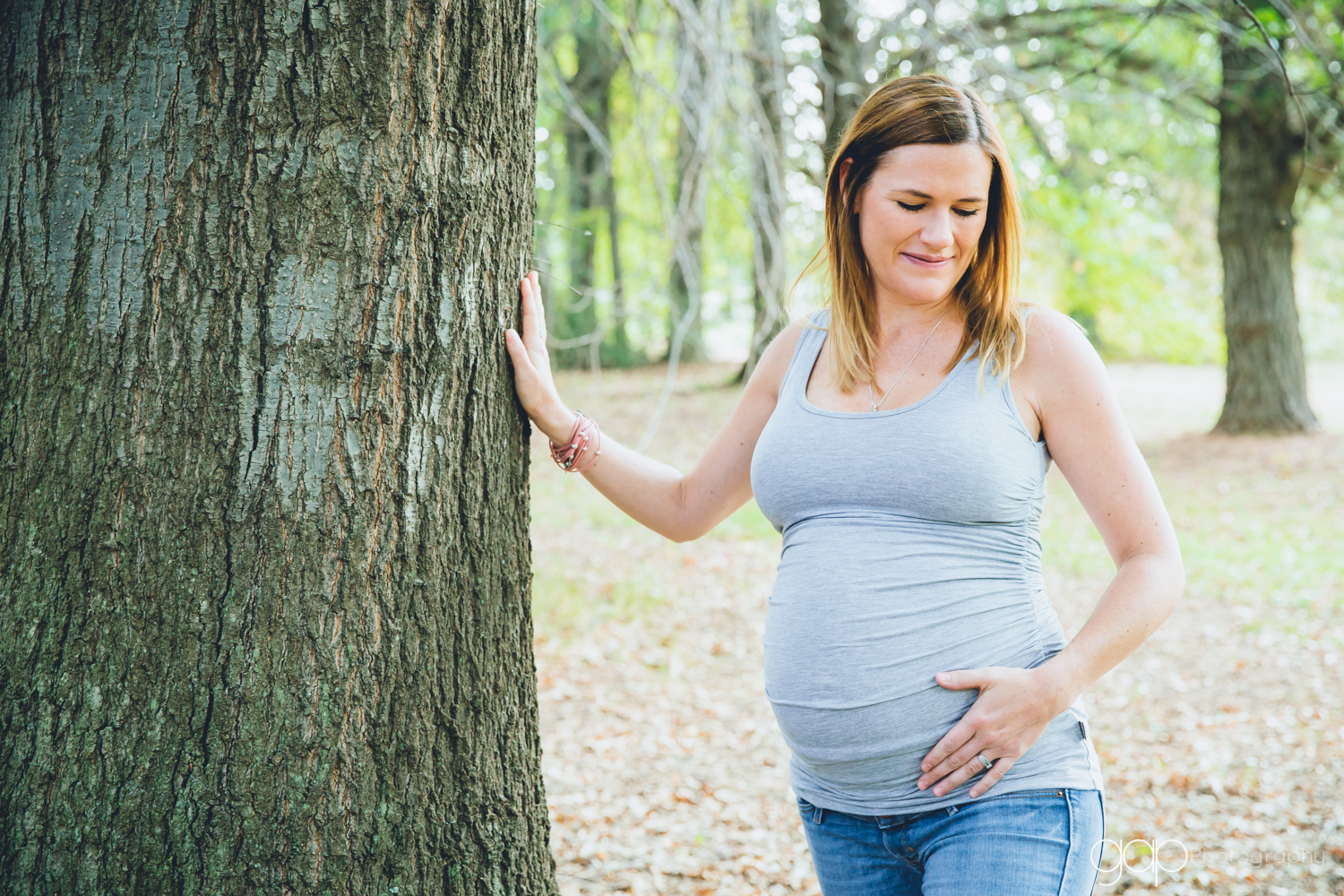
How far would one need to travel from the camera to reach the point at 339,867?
166cm

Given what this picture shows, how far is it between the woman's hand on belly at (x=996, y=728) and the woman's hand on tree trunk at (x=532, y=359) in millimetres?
945

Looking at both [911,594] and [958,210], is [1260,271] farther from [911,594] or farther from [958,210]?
[911,594]

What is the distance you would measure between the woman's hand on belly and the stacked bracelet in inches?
37.3

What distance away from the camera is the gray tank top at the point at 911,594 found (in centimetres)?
173

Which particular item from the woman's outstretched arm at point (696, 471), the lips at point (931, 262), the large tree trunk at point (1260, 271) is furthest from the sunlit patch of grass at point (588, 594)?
the large tree trunk at point (1260, 271)

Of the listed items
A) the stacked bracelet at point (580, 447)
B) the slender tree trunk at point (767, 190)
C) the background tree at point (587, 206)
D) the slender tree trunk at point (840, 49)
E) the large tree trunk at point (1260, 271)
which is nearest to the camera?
the stacked bracelet at point (580, 447)

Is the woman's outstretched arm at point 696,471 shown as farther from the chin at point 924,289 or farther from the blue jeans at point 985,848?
the blue jeans at point 985,848

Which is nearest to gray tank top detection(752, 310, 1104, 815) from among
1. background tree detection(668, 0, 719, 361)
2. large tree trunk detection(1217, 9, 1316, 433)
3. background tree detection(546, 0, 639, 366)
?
background tree detection(668, 0, 719, 361)

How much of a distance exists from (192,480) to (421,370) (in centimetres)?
40

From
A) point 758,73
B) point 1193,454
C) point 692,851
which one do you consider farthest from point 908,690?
point 1193,454

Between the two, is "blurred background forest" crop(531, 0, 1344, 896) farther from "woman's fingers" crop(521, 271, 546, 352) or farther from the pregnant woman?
the pregnant woman

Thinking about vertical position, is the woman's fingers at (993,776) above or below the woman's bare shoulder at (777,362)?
below

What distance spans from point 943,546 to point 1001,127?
7605 mm

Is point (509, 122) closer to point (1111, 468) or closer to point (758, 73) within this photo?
point (1111, 468)
